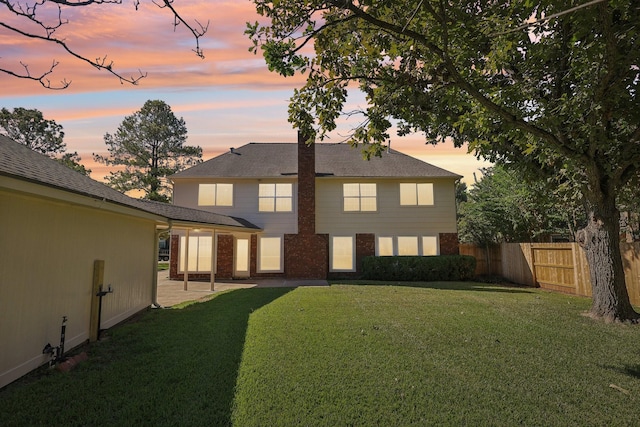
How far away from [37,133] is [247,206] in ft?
89.7

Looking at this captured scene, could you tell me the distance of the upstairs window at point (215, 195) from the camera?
18.5 meters

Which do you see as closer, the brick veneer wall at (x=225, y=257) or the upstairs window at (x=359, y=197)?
the brick veneer wall at (x=225, y=257)

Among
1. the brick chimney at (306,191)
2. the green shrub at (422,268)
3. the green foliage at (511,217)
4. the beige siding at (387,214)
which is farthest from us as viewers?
the green foliage at (511,217)

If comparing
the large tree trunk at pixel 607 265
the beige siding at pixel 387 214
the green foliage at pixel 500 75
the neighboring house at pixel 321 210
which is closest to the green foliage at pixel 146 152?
the neighboring house at pixel 321 210

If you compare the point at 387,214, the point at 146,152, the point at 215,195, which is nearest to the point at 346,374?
the point at 387,214

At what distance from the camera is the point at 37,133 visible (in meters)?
32.4

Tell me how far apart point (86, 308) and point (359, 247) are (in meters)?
13.6

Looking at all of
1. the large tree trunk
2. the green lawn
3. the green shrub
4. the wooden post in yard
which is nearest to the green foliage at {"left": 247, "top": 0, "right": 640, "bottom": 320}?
the large tree trunk

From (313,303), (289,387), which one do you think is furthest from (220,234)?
(289,387)

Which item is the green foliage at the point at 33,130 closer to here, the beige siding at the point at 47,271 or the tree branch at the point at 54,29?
the beige siding at the point at 47,271

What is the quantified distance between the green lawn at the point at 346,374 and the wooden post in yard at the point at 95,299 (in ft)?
0.79

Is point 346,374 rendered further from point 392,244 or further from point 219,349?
point 392,244

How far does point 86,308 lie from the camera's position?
624 centimetres

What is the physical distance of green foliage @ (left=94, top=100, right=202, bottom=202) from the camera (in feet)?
100
